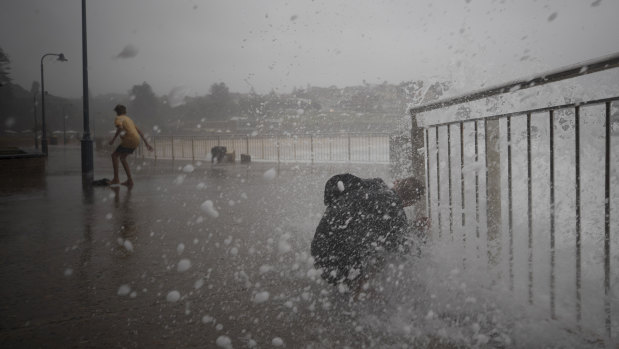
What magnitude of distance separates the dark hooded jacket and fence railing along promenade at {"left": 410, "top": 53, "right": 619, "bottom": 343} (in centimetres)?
67

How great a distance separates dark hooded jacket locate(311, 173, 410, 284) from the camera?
281cm

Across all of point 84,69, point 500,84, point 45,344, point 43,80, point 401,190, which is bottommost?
point 45,344

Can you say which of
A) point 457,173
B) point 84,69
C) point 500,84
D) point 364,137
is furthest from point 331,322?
point 364,137

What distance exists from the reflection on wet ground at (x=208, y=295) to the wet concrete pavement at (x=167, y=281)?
0.01 m

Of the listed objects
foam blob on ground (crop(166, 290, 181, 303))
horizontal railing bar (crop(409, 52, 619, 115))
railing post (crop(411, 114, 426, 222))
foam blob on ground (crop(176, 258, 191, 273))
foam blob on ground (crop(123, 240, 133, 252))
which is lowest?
foam blob on ground (crop(166, 290, 181, 303))

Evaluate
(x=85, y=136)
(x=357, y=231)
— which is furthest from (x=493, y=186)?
(x=85, y=136)

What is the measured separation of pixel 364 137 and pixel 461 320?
1668 centimetres

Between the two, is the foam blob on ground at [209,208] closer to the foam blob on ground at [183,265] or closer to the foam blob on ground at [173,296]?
the foam blob on ground at [183,265]

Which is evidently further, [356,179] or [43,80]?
[43,80]

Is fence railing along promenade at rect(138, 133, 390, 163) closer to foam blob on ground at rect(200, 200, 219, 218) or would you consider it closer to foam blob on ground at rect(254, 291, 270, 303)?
foam blob on ground at rect(200, 200, 219, 218)

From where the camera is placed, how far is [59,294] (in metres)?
3.09

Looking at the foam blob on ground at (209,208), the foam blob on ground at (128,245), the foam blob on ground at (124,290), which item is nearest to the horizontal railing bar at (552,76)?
the foam blob on ground at (124,290)

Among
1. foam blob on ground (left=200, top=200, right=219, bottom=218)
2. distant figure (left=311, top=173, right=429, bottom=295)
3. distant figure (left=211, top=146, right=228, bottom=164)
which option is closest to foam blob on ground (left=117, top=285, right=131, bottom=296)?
distant figure (left=311, top=173, right=429, bottom=295)

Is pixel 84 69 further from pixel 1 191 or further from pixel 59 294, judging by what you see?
pixel 59 294
